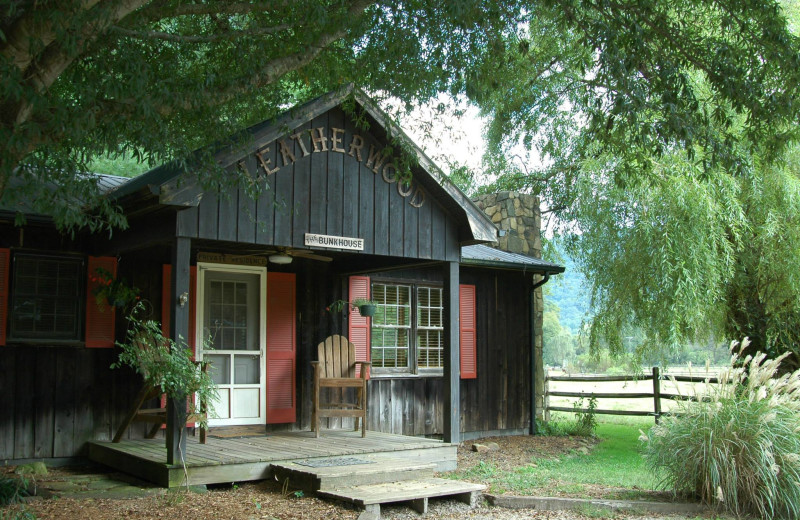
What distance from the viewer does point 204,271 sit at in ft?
29.4

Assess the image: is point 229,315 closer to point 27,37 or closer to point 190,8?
point 190,8

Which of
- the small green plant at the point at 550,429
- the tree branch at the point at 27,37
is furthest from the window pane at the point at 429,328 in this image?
the tree branch at the point at 27,37

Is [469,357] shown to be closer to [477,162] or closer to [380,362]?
[380,362]

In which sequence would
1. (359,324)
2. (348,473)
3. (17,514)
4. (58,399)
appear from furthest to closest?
(359,324), (58,399), (348,473), (17,514)

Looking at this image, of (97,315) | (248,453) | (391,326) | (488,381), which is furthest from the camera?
(488,381)

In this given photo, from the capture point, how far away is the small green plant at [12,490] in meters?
5.99

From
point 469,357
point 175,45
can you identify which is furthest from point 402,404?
point 175,45

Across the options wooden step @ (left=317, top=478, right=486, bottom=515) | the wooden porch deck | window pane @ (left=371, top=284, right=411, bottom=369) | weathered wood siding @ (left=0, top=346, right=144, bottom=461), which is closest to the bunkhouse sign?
window pane @ (left=371, top=284, right=411, bottom=369)

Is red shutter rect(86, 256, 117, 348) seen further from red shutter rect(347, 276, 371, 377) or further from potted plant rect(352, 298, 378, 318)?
red shutter rect(347, 276, 371, 377)

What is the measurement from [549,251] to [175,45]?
1558 cm

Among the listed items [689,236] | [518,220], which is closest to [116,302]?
[689,236]

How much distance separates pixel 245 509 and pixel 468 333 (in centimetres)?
582

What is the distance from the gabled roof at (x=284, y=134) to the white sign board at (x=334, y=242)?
1.06 meters

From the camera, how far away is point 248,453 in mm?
7324
